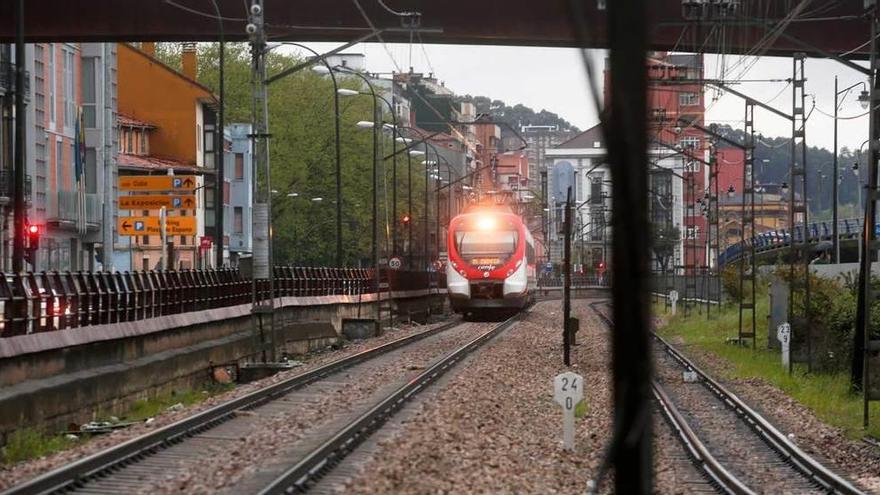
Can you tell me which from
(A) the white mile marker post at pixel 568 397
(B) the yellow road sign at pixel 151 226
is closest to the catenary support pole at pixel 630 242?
(A) the white mile marker post at pixel 568 397

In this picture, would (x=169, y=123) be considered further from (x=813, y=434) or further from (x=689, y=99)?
(x=813, y=434)

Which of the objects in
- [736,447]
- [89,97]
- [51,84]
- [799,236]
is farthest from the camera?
[799,236]

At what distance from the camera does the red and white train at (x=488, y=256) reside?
59781mm

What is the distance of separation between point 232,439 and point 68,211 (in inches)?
1654

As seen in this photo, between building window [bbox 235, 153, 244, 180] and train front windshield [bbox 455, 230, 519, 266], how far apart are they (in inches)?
2243

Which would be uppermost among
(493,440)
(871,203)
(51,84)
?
(51,84)

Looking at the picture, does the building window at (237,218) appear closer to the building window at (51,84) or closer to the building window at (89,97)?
the building window at (89,97)

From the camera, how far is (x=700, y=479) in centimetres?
1664

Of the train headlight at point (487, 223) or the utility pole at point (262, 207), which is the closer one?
the utility pole at point (262, 207)

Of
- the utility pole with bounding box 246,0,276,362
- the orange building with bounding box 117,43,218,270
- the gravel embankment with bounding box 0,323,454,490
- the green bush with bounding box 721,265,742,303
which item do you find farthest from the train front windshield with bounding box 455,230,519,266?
the orange building with bounding box 117,43,218,270

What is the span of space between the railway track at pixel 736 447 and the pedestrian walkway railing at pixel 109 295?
8632 mm

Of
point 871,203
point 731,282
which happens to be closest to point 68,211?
point 731,282

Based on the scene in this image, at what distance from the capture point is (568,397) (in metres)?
18.4

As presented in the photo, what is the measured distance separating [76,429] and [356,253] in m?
93.8
